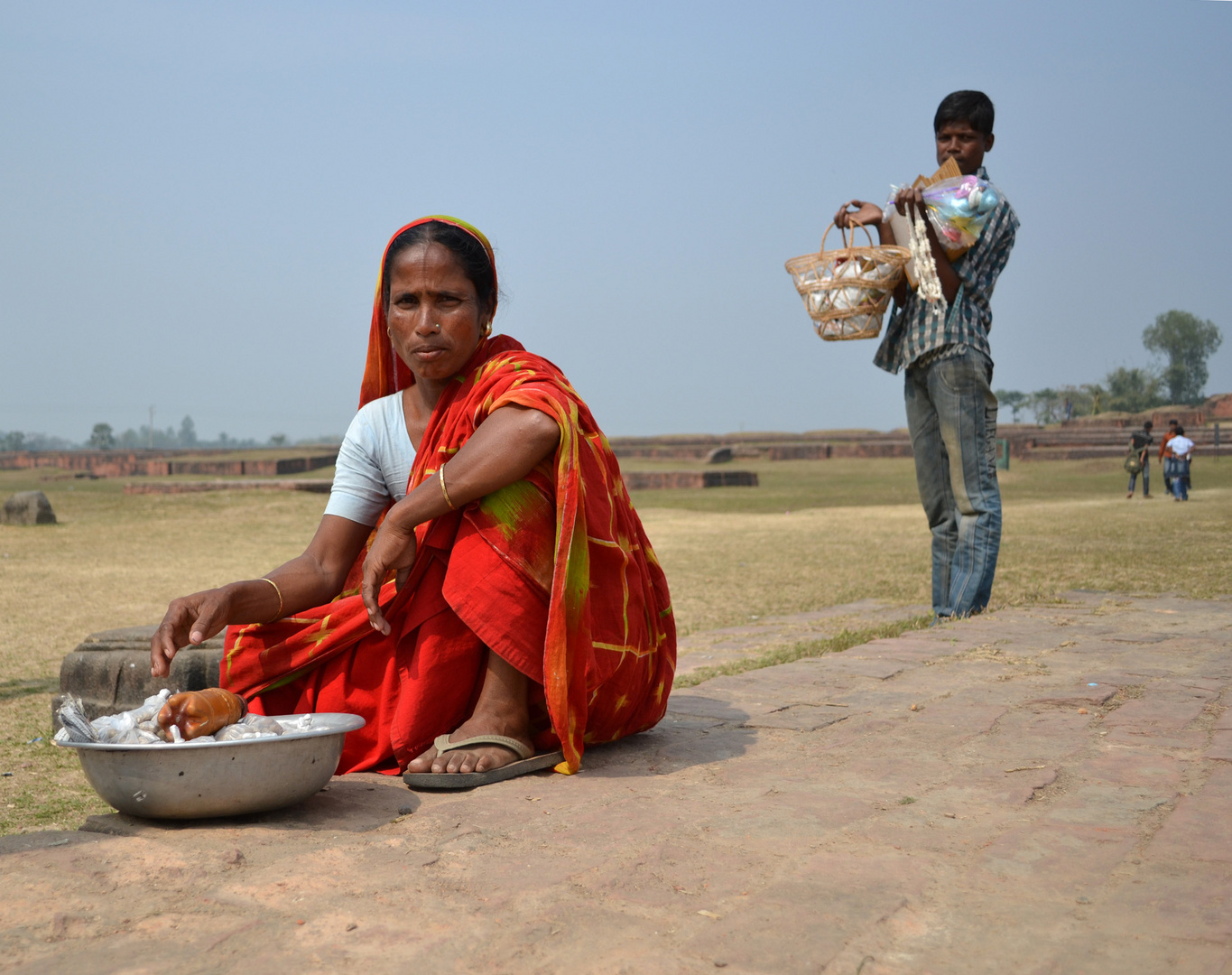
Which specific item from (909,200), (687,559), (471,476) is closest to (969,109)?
(909,200)

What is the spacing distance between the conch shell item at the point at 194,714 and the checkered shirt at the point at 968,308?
3.20m

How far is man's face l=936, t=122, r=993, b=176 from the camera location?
14.6 ft

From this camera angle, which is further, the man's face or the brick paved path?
the man's face

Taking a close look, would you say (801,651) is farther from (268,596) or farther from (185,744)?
(185,744)

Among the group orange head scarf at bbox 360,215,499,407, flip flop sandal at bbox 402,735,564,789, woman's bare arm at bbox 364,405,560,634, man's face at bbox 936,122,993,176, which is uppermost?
man's face at bbox 936,122,993,176

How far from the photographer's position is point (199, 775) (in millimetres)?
1841

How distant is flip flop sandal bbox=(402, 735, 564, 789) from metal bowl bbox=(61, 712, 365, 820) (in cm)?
28

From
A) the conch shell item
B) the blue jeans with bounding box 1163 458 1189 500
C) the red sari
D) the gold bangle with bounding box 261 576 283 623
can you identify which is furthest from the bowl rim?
the blue jeans with bounding box 1163 458 1189 500

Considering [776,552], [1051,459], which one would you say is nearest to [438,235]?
[776,552]

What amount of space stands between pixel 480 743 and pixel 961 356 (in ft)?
9.48

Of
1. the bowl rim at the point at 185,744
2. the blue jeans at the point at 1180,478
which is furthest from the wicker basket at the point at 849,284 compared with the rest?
the blue jeans at the point at 1180,478

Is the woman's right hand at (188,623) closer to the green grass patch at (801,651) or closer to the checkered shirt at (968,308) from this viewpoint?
the green grass patch at (801,651)

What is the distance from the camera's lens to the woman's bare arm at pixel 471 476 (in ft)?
7.39

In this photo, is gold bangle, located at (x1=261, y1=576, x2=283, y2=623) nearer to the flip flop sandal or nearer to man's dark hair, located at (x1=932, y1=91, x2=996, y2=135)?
the flip flop sandal
